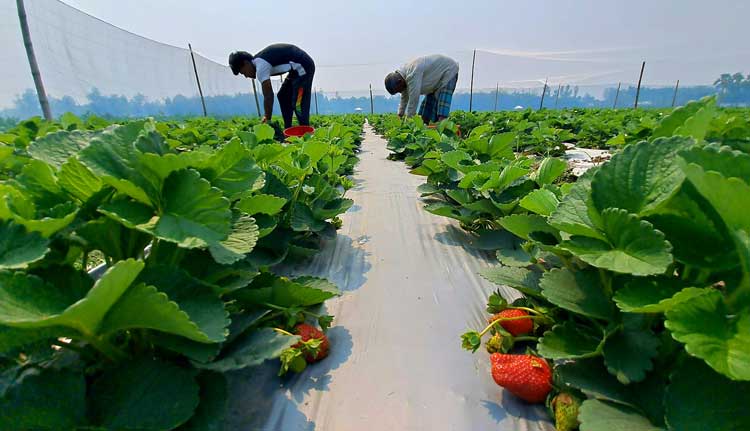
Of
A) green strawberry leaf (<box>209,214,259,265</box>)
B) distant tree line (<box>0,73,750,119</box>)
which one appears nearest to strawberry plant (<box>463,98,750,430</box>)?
distant tree line (<box>0,73,750,119</box>)

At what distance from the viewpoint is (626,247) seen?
677 mm

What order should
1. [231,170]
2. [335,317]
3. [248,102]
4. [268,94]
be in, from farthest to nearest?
[248,102] < [268,94] < [335,317] < [231,170]

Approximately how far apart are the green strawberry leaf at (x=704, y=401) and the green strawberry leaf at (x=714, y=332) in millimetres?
90

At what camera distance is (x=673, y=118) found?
2.87 feet

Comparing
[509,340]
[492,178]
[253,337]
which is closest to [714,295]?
[509,340]

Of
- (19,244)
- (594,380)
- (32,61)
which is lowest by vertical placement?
(594,380)

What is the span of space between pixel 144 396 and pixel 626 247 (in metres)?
0.88

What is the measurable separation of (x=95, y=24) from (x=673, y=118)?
8.22m

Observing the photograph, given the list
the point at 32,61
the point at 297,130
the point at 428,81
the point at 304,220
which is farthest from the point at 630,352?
the point at 428,81

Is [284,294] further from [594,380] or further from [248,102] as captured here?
[248,102]

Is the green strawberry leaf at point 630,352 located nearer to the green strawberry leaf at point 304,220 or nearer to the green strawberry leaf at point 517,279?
the green strawberry leaf at point 517,279

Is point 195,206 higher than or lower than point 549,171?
higher

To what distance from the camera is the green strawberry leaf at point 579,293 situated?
2.45ft

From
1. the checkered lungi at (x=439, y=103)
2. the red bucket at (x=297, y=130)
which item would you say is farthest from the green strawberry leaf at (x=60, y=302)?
the checkered lungi at (x=439, y=103)
